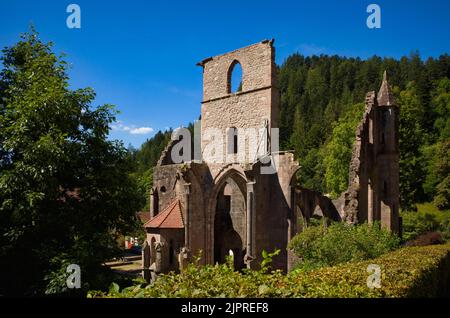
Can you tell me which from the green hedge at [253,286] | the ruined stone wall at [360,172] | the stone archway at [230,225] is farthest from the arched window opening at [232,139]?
the green hedge at [253,286]

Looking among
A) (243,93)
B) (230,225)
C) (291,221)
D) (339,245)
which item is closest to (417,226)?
(291,221)

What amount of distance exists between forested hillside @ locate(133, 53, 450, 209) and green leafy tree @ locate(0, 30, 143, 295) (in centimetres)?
1454

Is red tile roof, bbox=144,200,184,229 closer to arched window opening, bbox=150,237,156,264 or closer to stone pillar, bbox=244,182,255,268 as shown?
arched window opening, bbox=150,237,156,264

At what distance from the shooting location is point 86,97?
939 centimetres

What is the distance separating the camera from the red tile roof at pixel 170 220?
20.6 metres

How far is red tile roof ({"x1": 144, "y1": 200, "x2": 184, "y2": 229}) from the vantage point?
20.6 meters

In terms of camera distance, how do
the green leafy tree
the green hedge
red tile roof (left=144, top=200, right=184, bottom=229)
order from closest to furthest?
the green hedge < the green leafy tree < red tile roof (left=144, top=200, right=184, bottom=229)

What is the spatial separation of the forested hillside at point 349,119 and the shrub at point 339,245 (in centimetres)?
1350

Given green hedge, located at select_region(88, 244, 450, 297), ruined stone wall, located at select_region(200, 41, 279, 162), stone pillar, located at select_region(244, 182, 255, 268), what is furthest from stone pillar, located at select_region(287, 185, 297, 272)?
green hedge, located at select_region(88, 244, 450, 297)

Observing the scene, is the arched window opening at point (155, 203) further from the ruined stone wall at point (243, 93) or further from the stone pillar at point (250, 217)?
the stone pillar at point (250, 217)
